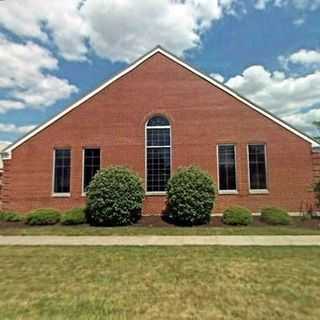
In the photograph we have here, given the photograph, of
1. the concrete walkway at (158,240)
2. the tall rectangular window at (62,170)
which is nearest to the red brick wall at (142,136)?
the tall rectangular window at (62,170)

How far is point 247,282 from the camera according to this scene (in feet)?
23.7

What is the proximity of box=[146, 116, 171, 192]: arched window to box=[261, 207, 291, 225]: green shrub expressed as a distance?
5540mm

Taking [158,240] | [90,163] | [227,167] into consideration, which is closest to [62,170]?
[90,163]

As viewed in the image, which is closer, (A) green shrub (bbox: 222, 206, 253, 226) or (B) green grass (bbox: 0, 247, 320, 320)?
(B) green grass (bbox: 0, 247, 320, 320)

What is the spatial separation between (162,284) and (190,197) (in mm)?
9788

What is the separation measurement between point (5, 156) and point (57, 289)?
15.3 meters

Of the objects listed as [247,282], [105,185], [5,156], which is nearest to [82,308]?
[247,282]

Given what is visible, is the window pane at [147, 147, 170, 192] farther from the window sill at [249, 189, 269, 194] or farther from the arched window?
the window sill at [249, 189, 269, 194]

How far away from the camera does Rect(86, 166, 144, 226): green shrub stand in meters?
16.7

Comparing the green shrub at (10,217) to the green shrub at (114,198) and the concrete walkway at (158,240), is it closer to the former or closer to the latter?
the green shrub at (114,198)

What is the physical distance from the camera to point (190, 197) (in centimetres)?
1681

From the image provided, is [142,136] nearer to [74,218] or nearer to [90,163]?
[90,163]

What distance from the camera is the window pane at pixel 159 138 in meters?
20.2

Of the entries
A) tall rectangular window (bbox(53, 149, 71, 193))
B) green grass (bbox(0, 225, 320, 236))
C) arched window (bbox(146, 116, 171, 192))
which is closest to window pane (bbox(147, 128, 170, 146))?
arched window (bbox(146, 116, 171, 192))
